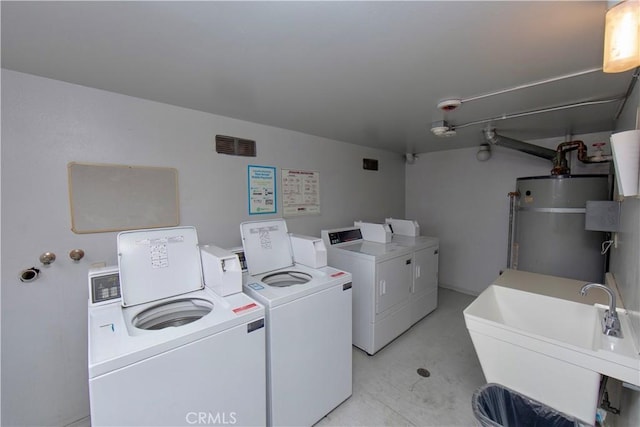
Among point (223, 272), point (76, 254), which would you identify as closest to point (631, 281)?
point (223, 272)

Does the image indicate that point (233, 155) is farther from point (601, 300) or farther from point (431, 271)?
point (601, 300)

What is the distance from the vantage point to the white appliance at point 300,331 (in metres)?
1.49

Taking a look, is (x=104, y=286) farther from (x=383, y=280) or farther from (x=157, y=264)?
(x=383, y=280)

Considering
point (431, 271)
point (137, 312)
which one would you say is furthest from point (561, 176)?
point (137, 312)

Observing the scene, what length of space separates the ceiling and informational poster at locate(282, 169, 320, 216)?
77 centimetres

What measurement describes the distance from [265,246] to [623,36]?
2.01 meters

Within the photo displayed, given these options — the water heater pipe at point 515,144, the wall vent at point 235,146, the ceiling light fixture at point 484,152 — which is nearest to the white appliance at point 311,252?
the wall vent at point 235,146

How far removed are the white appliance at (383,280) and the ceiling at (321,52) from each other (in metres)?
1.33

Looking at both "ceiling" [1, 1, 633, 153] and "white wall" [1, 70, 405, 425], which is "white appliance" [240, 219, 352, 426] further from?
"ceiling" [1, 1, 633, 153]

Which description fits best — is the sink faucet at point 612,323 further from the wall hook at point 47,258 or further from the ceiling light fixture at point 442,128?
the wall hook at point 47,258

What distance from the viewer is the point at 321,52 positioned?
4.09ft

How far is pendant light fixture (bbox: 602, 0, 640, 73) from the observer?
2.39 feet

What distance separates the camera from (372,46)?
120 centimetres

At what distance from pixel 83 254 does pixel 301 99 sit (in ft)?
5.75
